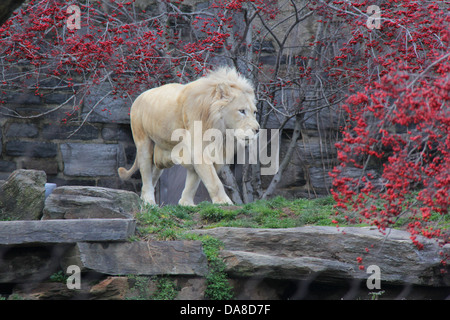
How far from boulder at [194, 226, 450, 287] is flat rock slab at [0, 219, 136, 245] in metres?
0.80

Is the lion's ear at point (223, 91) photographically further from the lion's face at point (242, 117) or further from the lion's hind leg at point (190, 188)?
the lion's hind leg at point (190, 188)

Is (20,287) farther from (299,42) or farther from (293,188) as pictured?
(299,42)

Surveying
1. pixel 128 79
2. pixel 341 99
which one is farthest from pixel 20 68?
pixel 341 99

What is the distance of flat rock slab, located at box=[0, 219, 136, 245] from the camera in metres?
4.66

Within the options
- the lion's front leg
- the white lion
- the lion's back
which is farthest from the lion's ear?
the lion's front leg

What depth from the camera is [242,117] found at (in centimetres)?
677

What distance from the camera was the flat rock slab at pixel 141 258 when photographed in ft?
15.7

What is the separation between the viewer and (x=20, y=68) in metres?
8.86

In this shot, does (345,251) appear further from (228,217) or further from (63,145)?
(63,145)

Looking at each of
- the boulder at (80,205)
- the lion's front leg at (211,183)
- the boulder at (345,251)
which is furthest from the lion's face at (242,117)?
the boulder at (80,205)

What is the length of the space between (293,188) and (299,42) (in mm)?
2022

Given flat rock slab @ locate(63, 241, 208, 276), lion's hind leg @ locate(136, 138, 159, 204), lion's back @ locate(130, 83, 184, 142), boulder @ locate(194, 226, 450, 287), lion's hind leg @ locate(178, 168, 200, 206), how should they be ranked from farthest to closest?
lion's hind leg @ locate(136, 138, 159, 204) → lion's hind leg @ locate(178, 168, 200, 206) → lion's back @ locate(130, 83, 184, 142) → boulder @ locate(194, 226, 450, 287) → flat rock slab @ locate(63, 241, 208, 276)

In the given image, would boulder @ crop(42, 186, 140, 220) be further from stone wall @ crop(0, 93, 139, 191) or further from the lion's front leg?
stone wall @ crop(0, 93, 139, 191)
